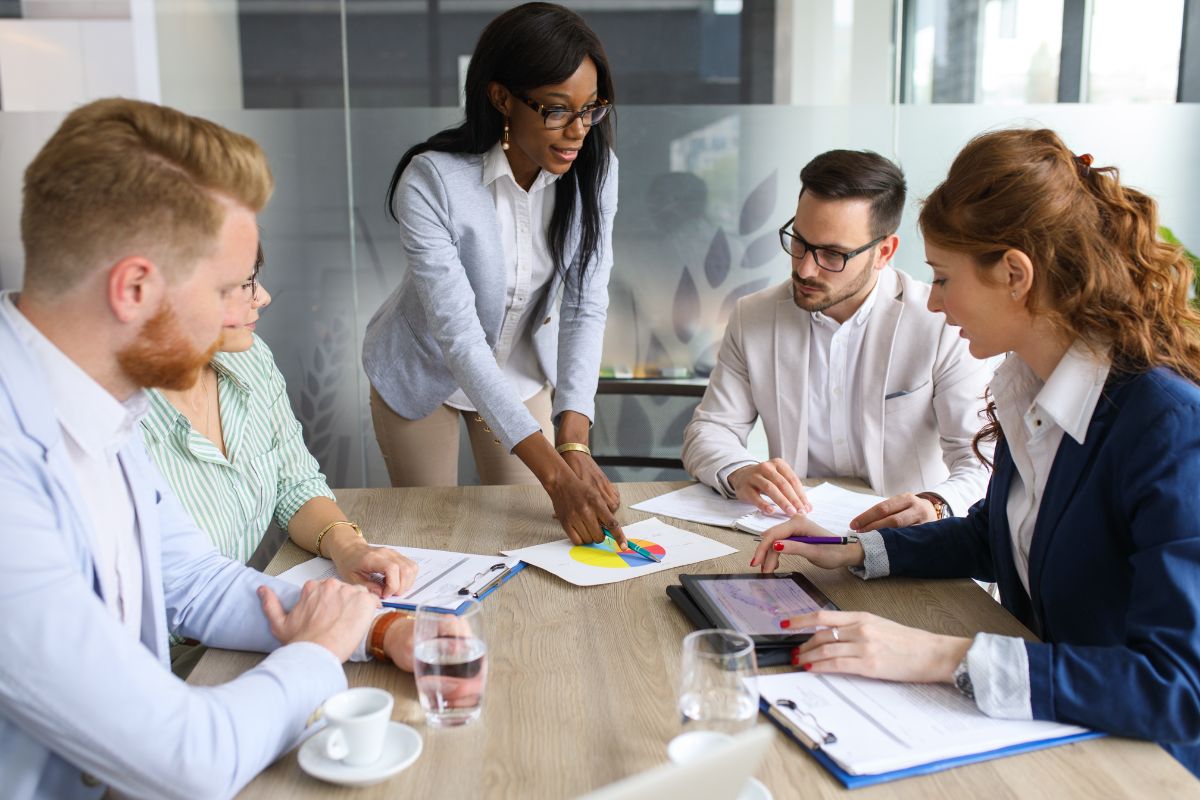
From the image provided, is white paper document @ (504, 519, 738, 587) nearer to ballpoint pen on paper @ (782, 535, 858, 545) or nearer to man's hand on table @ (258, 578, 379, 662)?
ballpoint pen on paper @ (782, 535, 858, 545)

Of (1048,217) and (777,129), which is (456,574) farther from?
(777,129)

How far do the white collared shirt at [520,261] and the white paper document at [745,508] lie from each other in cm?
47

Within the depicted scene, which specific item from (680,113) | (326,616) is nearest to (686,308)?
(680,113)

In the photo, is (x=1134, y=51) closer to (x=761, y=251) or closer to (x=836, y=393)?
(x=761, y=251)

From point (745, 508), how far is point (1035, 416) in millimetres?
668

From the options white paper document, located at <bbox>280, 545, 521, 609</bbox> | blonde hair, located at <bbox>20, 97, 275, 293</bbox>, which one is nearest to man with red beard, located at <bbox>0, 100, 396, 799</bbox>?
blonde hair, located at <bbox>20, 97, 275, 293</bbox>

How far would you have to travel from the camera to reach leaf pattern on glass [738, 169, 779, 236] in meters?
3.77

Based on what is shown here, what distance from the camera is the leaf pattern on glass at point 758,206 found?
12.4 feet

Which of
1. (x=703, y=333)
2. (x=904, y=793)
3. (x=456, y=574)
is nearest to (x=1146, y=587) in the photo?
(x=904, y=793)

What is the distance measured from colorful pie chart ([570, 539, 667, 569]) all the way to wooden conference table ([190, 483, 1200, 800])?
0.07 metres

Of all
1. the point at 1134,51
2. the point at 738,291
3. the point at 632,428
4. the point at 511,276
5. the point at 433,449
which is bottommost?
the point at 632,428

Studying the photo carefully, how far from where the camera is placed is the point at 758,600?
1.44 m

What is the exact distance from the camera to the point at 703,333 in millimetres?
3861

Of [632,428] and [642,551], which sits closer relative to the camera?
[642,551]
